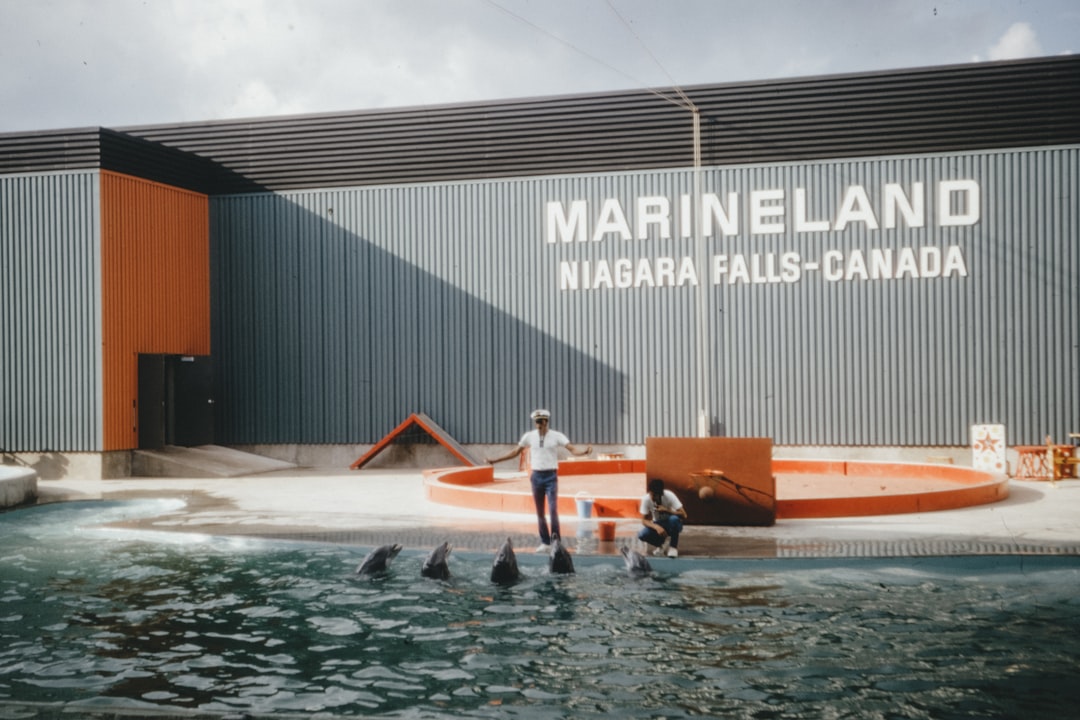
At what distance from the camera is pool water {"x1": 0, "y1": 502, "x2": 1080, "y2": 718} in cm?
661

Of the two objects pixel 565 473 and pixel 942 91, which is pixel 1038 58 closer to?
pixel 942 91

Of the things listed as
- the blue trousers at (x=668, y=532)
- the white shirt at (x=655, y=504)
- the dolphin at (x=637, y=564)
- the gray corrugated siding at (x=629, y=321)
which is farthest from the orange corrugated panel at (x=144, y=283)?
the dolphin at (x=637, y=564)

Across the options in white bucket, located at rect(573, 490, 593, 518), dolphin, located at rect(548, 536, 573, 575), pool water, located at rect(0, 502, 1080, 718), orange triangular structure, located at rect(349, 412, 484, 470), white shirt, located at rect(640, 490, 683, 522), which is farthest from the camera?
orange triangular structure, located at rect(349, 412, 484, 470)

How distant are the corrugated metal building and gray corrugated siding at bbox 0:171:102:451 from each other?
0.05m

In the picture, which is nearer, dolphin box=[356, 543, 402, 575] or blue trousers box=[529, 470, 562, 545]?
dolphin box=[356, 543, 402, 575]

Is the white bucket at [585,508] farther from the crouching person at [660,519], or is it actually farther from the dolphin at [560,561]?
the dolphin at [560,561]

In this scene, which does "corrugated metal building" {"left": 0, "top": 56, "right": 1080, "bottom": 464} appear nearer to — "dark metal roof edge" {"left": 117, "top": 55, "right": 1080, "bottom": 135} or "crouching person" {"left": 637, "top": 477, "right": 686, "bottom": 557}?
"dark metal roof edge" {"left": 117, "top": 55, "right": 1080, "bottom": 135}

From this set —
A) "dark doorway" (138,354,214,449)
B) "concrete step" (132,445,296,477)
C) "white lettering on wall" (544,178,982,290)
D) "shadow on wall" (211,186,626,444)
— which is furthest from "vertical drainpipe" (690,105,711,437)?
"dark doorway" (138,354,214,449)

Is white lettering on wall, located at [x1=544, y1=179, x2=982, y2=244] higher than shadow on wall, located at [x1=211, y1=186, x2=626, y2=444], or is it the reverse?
white lettering on wall, located at [x1=544, y1=179, x2=982, y2=244]

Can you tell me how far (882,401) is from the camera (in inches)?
840

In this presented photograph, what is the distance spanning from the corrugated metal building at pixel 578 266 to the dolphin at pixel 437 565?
41.5 feet

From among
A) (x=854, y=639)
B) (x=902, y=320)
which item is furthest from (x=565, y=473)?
(x=854, y=639)

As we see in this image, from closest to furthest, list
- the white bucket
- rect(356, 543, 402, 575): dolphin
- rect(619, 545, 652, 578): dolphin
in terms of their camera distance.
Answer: rect(619, 545, 652, 578): dolphin → rect(356, 543, 402, 575): dolphin → the white bucket

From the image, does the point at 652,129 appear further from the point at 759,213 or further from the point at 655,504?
the point at 655,504
